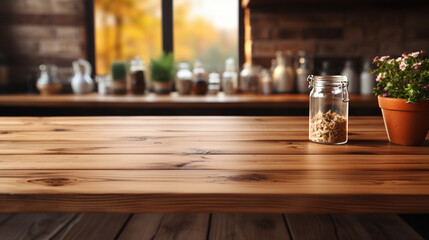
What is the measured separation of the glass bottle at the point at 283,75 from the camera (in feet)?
9.34

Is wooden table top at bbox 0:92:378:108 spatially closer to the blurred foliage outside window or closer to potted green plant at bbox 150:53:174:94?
potted green plant at bbox 150:53:174:94

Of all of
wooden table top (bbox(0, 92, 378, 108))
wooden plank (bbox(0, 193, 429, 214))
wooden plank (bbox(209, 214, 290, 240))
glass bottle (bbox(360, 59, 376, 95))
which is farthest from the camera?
glass bottle (bbox(360, 59, 376, 95))

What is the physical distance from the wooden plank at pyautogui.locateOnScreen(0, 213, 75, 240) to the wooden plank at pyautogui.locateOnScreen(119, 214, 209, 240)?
0.30m

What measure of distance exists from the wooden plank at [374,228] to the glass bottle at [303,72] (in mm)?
1202

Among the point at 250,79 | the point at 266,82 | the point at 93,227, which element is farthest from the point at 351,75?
the point at 93,227

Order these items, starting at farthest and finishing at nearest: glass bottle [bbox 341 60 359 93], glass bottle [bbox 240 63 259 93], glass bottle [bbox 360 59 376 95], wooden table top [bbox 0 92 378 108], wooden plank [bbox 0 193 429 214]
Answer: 1. glass bottle [bbox 240 63 259 93]
2. glass bottle [bbox 341 60 359 93]
3. glass bottle [bbox 360 59 376 95]
4. wooden table top [bbox 0 92 378 108]
5. wooden plank [bbox 0 193 429 214]

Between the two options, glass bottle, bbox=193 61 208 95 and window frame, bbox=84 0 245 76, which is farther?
window frame, bbox=84 0 245 76

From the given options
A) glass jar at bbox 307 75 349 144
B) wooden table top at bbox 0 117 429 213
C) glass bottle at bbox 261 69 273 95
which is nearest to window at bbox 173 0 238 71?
glass bottle at bbox 261 69 273 95

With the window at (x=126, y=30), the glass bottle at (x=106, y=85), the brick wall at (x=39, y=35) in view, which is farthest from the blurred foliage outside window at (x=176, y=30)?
the glass bottle at (x=106, y=85)

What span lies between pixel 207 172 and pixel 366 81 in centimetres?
219

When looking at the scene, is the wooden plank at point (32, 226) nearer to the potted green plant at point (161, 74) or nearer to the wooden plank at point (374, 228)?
the wooden plank at point (374, 228)

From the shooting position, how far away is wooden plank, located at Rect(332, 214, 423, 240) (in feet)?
5.33

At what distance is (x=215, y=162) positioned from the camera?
0.89 metres

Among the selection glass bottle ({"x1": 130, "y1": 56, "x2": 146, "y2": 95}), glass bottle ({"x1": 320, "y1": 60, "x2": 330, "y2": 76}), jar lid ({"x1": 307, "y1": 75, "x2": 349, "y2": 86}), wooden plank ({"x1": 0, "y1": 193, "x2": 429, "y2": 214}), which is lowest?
wooden plank ({"x1": 0, "y1": 193, "x2": 429, "y2": 214})
